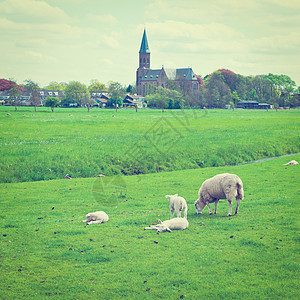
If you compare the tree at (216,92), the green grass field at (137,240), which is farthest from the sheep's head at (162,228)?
the tree at (216,92)

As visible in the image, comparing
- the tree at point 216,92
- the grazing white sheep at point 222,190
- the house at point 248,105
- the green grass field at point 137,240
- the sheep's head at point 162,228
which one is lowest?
the green grass field at point 137,240

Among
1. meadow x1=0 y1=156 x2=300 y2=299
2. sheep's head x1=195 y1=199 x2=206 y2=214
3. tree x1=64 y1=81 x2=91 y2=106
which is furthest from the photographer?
tree x1=64 y1=81 x2=91 y2=106

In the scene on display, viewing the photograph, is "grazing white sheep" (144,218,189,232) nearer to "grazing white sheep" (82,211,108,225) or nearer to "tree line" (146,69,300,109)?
"grazing white sheep" (82,211,108,225)

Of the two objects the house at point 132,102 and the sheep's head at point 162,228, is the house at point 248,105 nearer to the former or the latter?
the house at point 132,102

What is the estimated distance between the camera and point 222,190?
1442 centimetres

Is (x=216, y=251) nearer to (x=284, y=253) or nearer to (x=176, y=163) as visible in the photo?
(x=284, y=253)

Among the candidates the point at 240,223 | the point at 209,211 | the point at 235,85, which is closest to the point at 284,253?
the point at 240,223

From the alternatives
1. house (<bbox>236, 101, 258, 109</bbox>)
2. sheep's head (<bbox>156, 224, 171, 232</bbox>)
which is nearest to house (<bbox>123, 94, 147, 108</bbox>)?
house (<bbox>236, 101, 258, 109</bbox>)

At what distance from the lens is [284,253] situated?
10.4 m

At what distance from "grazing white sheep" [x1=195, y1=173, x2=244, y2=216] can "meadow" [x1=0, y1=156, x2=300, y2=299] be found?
0.70 metres

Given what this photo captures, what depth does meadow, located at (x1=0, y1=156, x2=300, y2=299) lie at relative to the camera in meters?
8.70

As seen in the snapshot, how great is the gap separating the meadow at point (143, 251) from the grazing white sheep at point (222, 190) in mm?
703

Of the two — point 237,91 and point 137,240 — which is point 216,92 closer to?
point 237,91

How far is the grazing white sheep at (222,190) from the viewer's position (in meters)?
14.2
